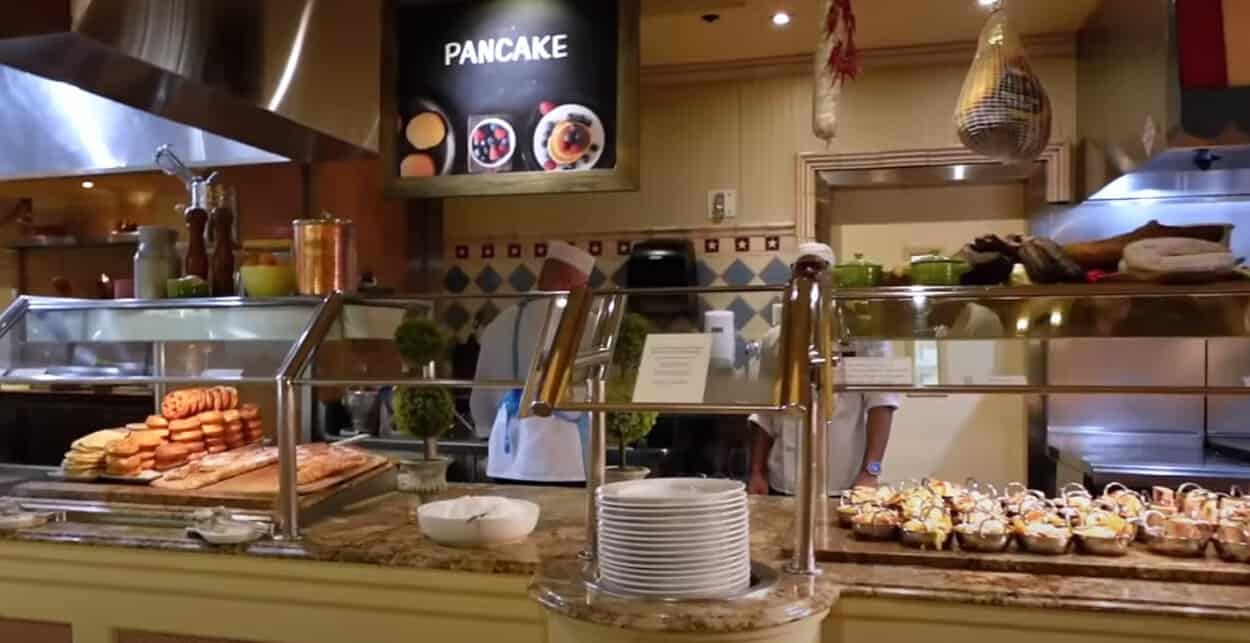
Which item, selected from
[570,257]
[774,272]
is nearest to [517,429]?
[570,257]

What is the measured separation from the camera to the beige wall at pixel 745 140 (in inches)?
164

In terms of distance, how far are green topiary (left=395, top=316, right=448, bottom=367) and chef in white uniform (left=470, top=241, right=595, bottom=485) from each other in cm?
76

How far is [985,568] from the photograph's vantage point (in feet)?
5.55

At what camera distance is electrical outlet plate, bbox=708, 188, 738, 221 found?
14.5 feet

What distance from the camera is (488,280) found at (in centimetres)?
477

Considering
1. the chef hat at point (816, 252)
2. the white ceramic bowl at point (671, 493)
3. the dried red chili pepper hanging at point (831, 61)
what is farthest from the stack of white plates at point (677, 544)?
the dried red chili pepper hanging at point (831, 61)

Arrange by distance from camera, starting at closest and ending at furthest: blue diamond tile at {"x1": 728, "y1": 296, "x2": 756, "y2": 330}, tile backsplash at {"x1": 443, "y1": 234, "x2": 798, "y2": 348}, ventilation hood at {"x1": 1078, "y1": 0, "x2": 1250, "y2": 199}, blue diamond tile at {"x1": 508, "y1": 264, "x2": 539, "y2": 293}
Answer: ventilation hood at {"x1": 1078, "y1": 0, "x2": 1250, "y2": 199}, blue diamond tile at {"x1": 728, "y1": 296, "x2": 756, "y2": 330}, tile backsplash at {"x1": 443, "y1": 234, "x2": 798, "y2": 348}, blue diamond tile at {"x1": 508, "y1": 264, "x2": 539, "y2": 293}

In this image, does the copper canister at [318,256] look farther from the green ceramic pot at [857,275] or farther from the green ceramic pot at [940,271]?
the green ceramic pot at [940,271]

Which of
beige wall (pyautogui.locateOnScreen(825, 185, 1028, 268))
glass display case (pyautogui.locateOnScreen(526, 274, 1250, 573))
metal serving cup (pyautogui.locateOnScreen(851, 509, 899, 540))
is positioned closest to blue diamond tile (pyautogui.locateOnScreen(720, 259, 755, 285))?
beige wall (pyautogui.locateOnScreen(825, 185, 1028, 268))

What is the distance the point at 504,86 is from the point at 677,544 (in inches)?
74.4

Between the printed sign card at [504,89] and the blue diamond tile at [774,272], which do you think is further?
the blue diamond tile at [774,272]

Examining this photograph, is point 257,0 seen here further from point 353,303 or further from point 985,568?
point 985,568

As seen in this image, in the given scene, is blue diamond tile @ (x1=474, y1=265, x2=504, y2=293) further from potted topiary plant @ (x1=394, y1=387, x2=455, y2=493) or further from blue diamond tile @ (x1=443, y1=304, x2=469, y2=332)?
potted topiary plant @ (x1=394, y1=387, x2=455, y2=493)

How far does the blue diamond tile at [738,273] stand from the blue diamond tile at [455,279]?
131 centimetres
